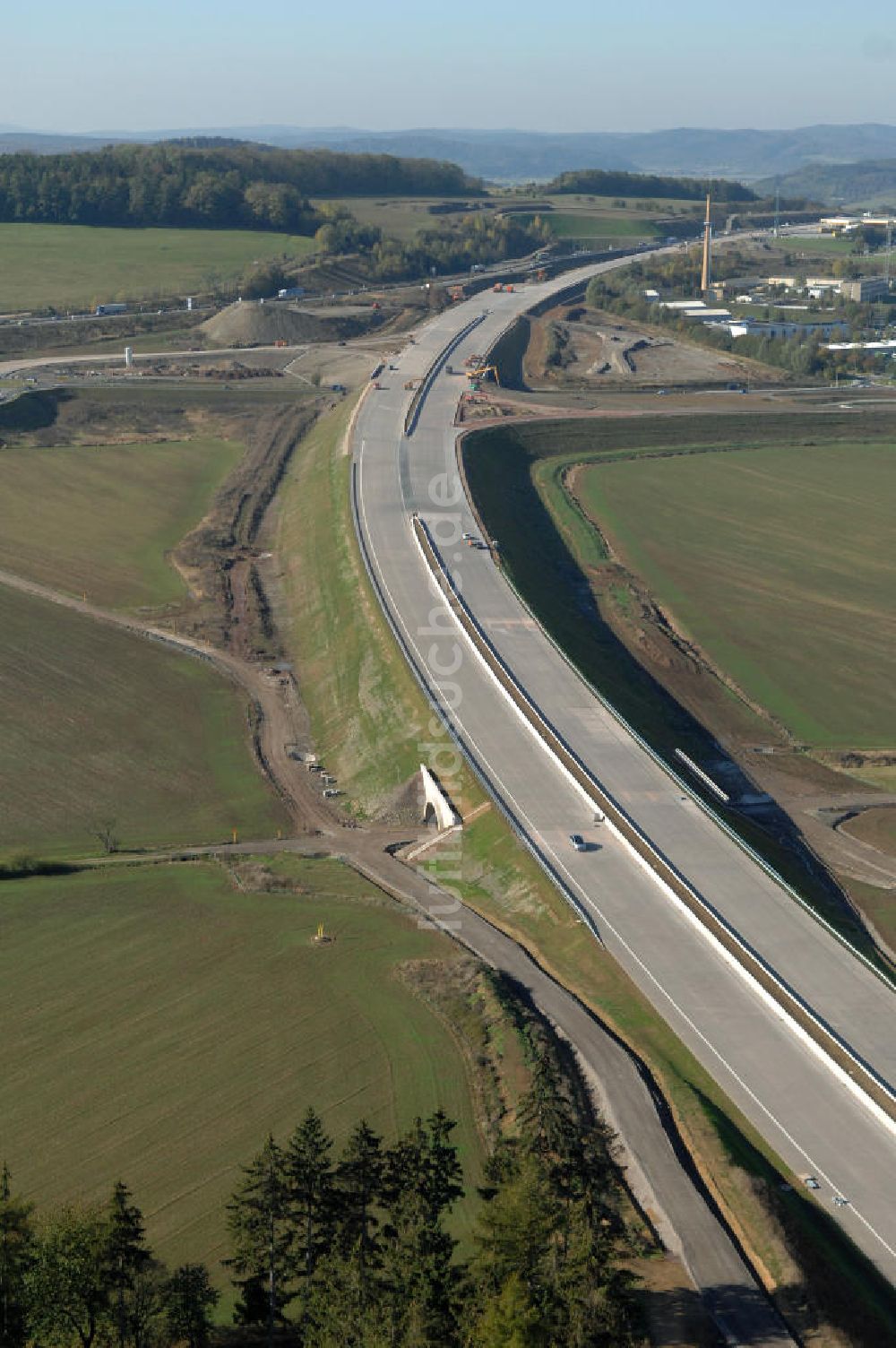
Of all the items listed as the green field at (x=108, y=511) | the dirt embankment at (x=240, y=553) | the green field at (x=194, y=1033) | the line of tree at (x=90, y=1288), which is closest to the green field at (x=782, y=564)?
the dirt embankment at (x=240, y=553)

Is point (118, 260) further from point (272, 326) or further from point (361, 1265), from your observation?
point (361, 1265)

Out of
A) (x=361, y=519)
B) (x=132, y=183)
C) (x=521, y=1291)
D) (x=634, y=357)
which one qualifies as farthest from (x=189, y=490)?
(x=132, y=183)

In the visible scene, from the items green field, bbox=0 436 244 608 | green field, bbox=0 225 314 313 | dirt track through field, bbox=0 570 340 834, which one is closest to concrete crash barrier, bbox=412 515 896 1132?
dirt track through field, bbox=0 570 340 834

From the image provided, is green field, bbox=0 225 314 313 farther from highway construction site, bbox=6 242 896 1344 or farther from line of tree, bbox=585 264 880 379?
line of tree, bbox=585 264 880 379

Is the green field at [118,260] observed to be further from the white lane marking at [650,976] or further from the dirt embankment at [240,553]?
the white lane marking at [650,976]

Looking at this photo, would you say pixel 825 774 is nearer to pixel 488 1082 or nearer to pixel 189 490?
pixel 488 1082
